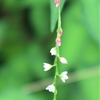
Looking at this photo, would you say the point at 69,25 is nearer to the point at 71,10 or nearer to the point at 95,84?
the point at 71,10

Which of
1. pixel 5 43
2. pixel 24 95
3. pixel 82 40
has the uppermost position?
pixel 5 43

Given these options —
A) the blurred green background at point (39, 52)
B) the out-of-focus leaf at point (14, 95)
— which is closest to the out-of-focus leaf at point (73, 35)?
the blurred green background at point (39, 52)

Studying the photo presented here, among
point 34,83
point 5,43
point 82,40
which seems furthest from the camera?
point 5,43

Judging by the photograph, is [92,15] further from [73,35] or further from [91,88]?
[91,88]

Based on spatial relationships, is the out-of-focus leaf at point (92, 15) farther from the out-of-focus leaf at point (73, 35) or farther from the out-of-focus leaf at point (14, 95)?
the out-of-focus leaf at point (14, 95)

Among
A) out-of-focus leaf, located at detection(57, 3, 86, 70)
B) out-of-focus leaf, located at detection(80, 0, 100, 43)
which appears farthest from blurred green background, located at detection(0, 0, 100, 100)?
out-of-focus leaf, located at detection(80, 0, 100, 43)

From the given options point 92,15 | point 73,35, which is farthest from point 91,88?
point 92,15

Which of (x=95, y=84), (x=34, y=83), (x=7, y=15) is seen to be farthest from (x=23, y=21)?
(x=95, y=84)
